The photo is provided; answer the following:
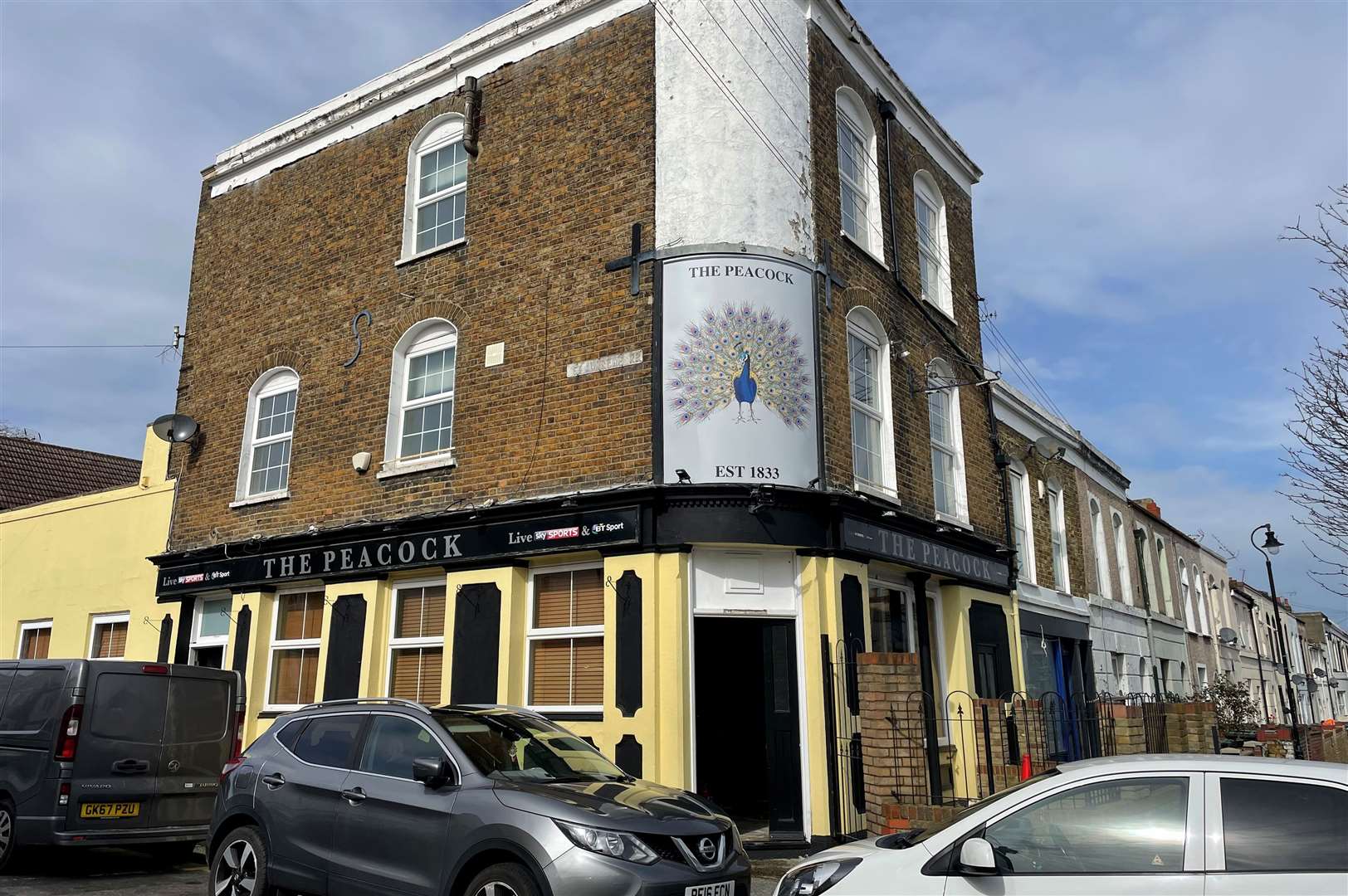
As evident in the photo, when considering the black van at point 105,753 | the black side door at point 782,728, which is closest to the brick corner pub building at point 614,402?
the black side door at point 782,728

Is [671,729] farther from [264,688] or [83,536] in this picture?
[83,536]

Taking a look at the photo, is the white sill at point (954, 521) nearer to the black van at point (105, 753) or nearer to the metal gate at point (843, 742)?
the metal gate at point (843, 742)

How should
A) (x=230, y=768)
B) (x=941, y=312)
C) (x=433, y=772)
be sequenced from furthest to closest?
(x=941, y=312) → (x=230, y=768) → (x=433, y=772)

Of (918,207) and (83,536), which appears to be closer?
(918,207)

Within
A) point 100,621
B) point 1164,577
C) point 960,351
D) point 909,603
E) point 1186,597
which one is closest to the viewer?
point 909,603

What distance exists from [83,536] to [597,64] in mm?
12926

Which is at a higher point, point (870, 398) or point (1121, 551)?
point (870, 398)

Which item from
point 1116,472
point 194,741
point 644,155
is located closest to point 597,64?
point 644,155

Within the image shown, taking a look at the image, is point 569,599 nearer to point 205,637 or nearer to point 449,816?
point 449,816

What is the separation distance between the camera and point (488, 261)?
44.7ft

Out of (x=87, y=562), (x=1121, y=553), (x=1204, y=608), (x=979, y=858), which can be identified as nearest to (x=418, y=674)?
(x=87, y=562)

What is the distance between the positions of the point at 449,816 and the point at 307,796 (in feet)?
5.12

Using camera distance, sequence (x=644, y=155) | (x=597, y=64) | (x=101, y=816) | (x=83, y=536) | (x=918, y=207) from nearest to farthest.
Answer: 1. (x=101, y=816)
2. (x=644, y=155)
3. (x=597, y=64)
4. (x=918, y=207)
5. (x=83, y=536)

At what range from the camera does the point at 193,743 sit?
10.3 metres
